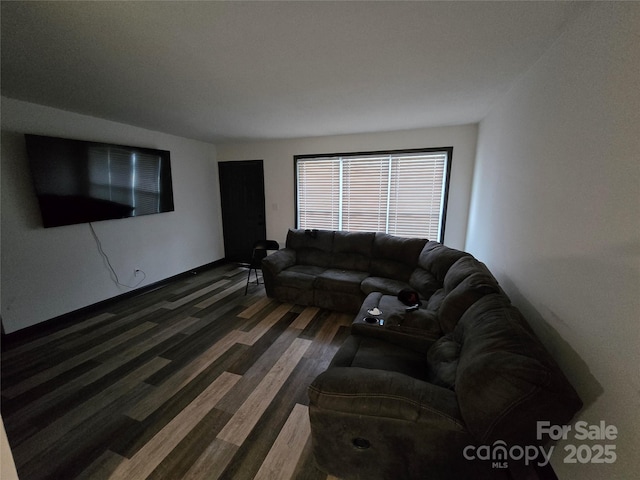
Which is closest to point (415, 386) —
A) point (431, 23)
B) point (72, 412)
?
point (431, 23)

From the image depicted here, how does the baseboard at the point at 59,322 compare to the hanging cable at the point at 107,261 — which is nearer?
the baseboard at the point at 59,322

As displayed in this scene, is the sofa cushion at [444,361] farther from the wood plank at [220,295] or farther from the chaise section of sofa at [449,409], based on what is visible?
the wood plank at [220,295]

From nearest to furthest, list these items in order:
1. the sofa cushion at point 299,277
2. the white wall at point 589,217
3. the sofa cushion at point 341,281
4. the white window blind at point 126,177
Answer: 1. the white wall at point 589,217
2. the white window blind at point 126,177
3. the sofa cushion at point 341,281
4. the sofa cushion at point 299,277

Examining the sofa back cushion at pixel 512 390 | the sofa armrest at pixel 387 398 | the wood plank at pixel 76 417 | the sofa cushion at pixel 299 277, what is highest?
the sofa back cushion at pixel 512 390

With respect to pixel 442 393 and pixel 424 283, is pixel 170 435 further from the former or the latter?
pixel 424 283

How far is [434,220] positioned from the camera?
3.97m

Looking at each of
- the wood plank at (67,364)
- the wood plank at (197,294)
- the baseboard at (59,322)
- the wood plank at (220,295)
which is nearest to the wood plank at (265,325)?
the wood plank at (220,295)

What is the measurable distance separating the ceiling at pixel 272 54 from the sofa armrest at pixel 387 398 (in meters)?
1.88

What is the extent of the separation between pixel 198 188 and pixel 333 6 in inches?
172

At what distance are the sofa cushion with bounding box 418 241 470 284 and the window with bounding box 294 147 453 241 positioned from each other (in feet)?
3.40

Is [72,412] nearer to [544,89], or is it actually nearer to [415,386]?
[415,386]

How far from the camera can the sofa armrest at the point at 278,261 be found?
11.7 ft

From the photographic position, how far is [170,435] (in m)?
1.62

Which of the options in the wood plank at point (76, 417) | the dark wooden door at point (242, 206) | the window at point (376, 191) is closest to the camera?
the wood plank at point (76, 417)
